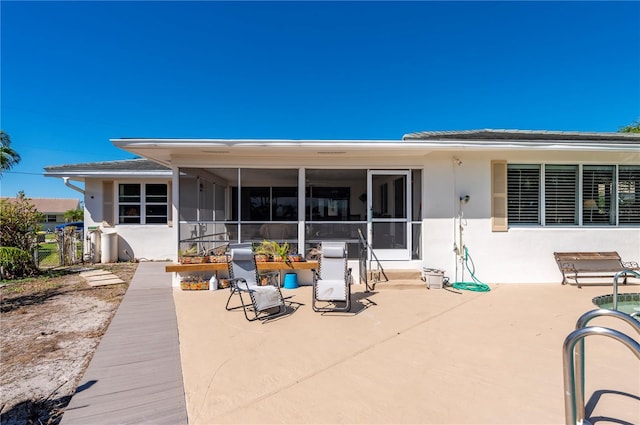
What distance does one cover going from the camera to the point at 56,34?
842cm

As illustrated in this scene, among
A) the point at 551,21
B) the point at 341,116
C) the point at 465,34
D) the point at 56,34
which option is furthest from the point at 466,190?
the point at 341,116

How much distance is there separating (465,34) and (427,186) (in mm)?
7103

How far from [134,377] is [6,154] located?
14.9m

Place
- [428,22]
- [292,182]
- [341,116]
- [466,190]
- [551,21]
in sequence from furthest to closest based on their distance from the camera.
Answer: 1. [341,116]
2. [428,22]
3. [551,21]
4. [292,182]
5. [466,190]

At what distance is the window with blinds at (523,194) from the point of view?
701 cm

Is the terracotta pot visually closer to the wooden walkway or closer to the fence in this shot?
the wooden walkway

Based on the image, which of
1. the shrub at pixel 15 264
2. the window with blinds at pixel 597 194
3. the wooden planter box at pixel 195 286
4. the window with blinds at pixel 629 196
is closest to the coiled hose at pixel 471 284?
the window with blinds at pixel 597 194

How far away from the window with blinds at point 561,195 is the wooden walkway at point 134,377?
8.20 meters

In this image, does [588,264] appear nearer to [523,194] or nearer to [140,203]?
[523,194]

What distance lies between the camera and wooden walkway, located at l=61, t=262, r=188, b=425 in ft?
7.64

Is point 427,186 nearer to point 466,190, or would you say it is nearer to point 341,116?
point 466,190

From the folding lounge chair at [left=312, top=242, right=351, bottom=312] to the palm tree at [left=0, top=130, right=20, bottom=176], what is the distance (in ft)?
45.2

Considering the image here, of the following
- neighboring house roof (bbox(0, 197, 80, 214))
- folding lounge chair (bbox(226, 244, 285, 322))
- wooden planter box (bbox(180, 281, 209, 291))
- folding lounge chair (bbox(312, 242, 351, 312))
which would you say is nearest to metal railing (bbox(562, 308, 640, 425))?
folding lounge chair (bbox(312, 242, 351, 312))

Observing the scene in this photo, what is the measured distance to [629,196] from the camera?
7.19 metres
